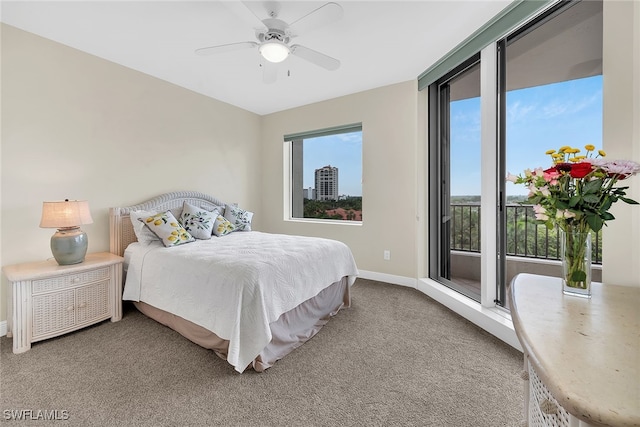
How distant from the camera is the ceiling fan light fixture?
6.48 feet

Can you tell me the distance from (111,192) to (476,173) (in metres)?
3.77

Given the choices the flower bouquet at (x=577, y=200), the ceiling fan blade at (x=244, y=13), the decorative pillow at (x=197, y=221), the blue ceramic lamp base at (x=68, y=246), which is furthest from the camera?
the decorative pillow at (x=197, y=221)

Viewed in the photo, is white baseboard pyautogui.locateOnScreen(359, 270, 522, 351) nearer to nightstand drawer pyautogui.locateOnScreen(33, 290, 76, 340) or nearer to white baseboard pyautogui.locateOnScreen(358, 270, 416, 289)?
white baseboard pyautogui.locateOnScreen(358, 270, 416, 289)

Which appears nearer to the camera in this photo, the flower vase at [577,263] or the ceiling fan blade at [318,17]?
the flower vase at [577,263]

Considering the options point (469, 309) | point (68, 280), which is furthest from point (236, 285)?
point (469, 309)

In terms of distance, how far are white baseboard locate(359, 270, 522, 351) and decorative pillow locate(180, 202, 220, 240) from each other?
Result: 7.56 ft

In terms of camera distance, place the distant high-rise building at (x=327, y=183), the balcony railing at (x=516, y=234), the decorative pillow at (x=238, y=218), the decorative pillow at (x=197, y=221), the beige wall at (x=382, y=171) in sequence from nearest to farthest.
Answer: the balcony railing at (x=516, y=234) < the decorative pillow at (x=197, y=221) < the beige wall at (x=382, y=171) < the decorative pillow at (x=238, y=218) < the distant high-rise building at (x=327, y=183)

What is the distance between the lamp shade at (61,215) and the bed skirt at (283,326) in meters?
0.94

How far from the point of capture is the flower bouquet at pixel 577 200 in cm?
94

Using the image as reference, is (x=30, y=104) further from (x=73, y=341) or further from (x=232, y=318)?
(x=232, y=318)

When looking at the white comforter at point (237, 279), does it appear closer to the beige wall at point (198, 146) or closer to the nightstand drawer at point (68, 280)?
the nightstand drawer at point (68, 280)

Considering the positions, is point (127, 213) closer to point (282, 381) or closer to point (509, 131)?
point (282, 381)

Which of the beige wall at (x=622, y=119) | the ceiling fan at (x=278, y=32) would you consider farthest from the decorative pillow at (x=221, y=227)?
the beige wall at (x=622, y=119)

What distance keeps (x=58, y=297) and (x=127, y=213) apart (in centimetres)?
101
